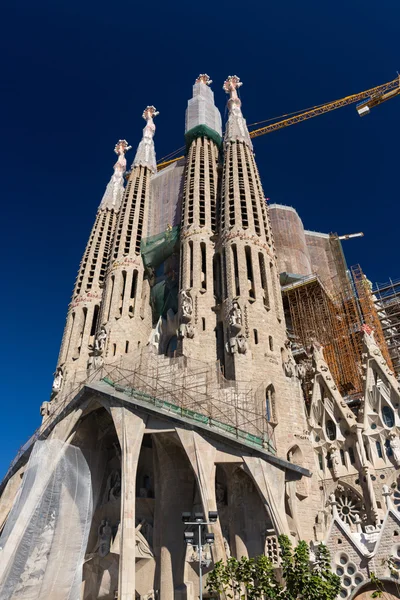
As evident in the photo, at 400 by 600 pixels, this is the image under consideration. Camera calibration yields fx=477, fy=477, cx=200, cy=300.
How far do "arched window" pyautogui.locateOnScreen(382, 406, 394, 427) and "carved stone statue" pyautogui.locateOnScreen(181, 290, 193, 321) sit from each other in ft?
37.8

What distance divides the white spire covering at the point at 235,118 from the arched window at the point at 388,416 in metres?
23.3

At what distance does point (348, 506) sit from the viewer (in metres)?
23.1

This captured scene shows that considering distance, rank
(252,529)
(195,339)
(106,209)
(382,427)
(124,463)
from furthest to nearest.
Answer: (106,209) → (195,339) → (382,427) → (124,463) → (252,529)

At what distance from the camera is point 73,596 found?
19.6 m

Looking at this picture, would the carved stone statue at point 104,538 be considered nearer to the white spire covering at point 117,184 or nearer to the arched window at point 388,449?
the arched window at point 388,449

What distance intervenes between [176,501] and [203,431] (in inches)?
160

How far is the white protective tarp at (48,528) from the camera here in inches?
776

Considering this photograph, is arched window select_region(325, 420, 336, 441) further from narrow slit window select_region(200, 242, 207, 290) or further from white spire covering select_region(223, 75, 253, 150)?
white spire covering select_region(223, 75, 253, 150)

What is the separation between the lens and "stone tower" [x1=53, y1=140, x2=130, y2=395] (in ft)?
103

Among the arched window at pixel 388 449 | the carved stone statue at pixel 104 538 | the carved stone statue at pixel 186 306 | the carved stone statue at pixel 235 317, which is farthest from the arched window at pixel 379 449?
the carved stone statue at pixel 104 538

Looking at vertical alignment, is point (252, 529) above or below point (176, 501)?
below

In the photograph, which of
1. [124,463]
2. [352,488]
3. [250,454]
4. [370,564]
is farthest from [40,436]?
[370,564]

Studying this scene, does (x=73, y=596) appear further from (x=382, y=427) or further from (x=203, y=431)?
(x=382, y=427)

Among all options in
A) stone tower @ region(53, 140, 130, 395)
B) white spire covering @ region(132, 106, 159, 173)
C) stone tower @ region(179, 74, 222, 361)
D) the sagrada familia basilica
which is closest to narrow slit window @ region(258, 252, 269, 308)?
the sagrada familia basilica
